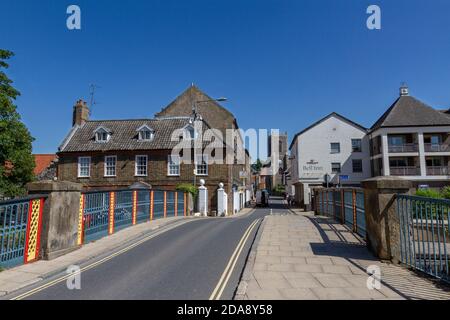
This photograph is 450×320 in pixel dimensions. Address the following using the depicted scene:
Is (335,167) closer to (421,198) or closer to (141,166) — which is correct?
(141,166)

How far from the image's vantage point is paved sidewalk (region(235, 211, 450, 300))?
457 cm

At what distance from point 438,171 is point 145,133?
3495 cm

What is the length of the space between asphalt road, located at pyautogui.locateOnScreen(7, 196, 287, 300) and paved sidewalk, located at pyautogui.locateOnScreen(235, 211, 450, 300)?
1.56ft

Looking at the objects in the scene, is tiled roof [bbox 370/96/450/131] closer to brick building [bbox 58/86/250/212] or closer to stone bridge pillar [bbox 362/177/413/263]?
brick building [bbox 58/86/250/212]

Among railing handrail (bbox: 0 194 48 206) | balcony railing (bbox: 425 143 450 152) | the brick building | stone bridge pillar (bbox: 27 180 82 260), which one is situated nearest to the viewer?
railing handrail (bbox: 0 194 48 206)

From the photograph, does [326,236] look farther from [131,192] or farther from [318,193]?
[318,193]

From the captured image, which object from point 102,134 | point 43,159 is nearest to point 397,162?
point 102,134

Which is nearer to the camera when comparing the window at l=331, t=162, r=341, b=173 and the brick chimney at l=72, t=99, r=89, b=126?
the brick chimney at l=72, t=99, r=89, b=126

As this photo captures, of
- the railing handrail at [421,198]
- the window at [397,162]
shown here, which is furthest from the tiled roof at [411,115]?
the railing handrail at [421,198]

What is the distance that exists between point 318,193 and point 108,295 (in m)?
17.1

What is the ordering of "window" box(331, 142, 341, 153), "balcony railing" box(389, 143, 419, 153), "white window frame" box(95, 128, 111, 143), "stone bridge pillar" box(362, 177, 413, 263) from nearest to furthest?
"stone bridge pillar" box(362, 177, 413, 263) → "white window frame" box(95, 128, 111, 143) → "balcony railing" box(389, 143, 419, 153) → "window" box(331, 142, 341, 153)

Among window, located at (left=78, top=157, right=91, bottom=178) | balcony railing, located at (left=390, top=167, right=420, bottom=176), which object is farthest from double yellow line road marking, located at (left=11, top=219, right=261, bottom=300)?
balcony railing, located at (left=390, top=167, right=420, bottom=176)
